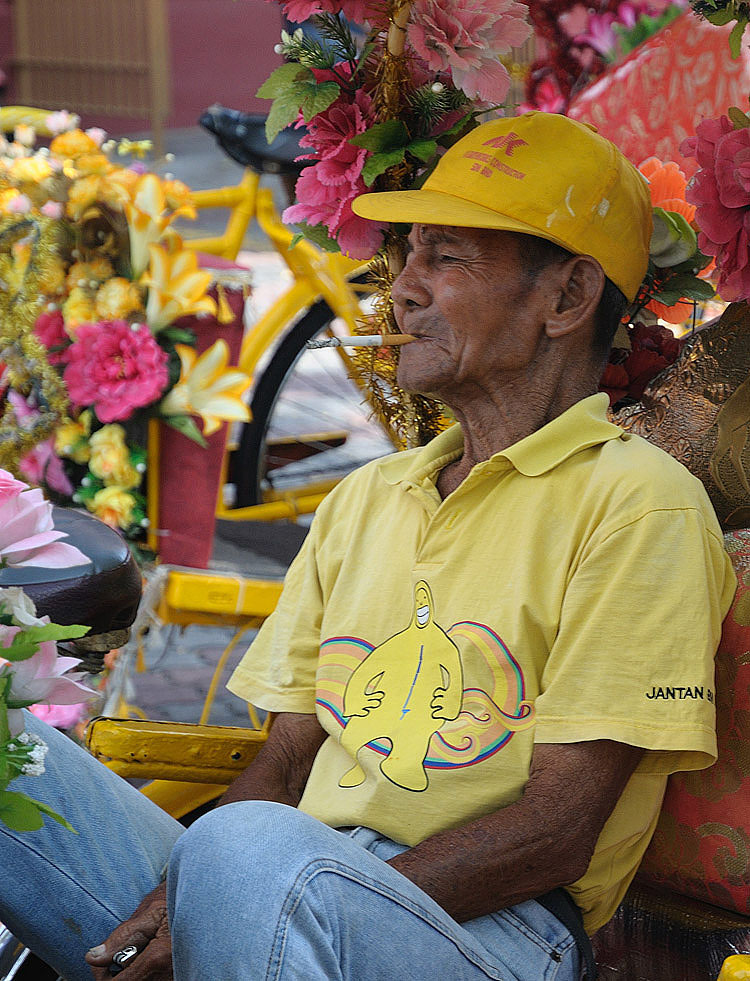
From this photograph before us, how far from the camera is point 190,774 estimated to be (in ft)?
5.76

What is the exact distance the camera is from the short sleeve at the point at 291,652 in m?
1.69

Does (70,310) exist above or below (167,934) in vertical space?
above

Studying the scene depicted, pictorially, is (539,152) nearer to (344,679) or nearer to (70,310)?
(344,679)

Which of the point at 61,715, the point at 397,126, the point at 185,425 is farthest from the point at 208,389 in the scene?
the point at 397,126

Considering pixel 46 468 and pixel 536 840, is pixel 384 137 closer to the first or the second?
pixel 536 840

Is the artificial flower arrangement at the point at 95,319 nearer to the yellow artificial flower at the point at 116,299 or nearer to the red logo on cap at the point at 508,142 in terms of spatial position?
the yellow artificial flower at the point at 116,299

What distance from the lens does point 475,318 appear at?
156 centimetres

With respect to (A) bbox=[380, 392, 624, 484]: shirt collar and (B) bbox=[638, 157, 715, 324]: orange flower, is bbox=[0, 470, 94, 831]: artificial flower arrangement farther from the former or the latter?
(B) bbox=[638, 157, 715, 324]: orange flower

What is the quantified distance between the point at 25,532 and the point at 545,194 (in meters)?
0.77

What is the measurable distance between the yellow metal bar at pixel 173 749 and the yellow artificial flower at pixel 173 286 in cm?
138

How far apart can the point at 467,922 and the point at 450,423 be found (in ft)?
2.67

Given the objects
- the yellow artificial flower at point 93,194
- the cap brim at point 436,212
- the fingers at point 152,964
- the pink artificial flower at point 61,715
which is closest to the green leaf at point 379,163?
the cap brim at point 436,212

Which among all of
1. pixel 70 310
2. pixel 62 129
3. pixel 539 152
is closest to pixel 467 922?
pixel 539 152

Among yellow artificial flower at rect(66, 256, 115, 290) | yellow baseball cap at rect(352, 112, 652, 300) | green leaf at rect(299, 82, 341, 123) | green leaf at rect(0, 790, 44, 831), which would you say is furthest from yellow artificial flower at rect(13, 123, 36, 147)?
green leaf at rect(0, 790, 44, 831)
